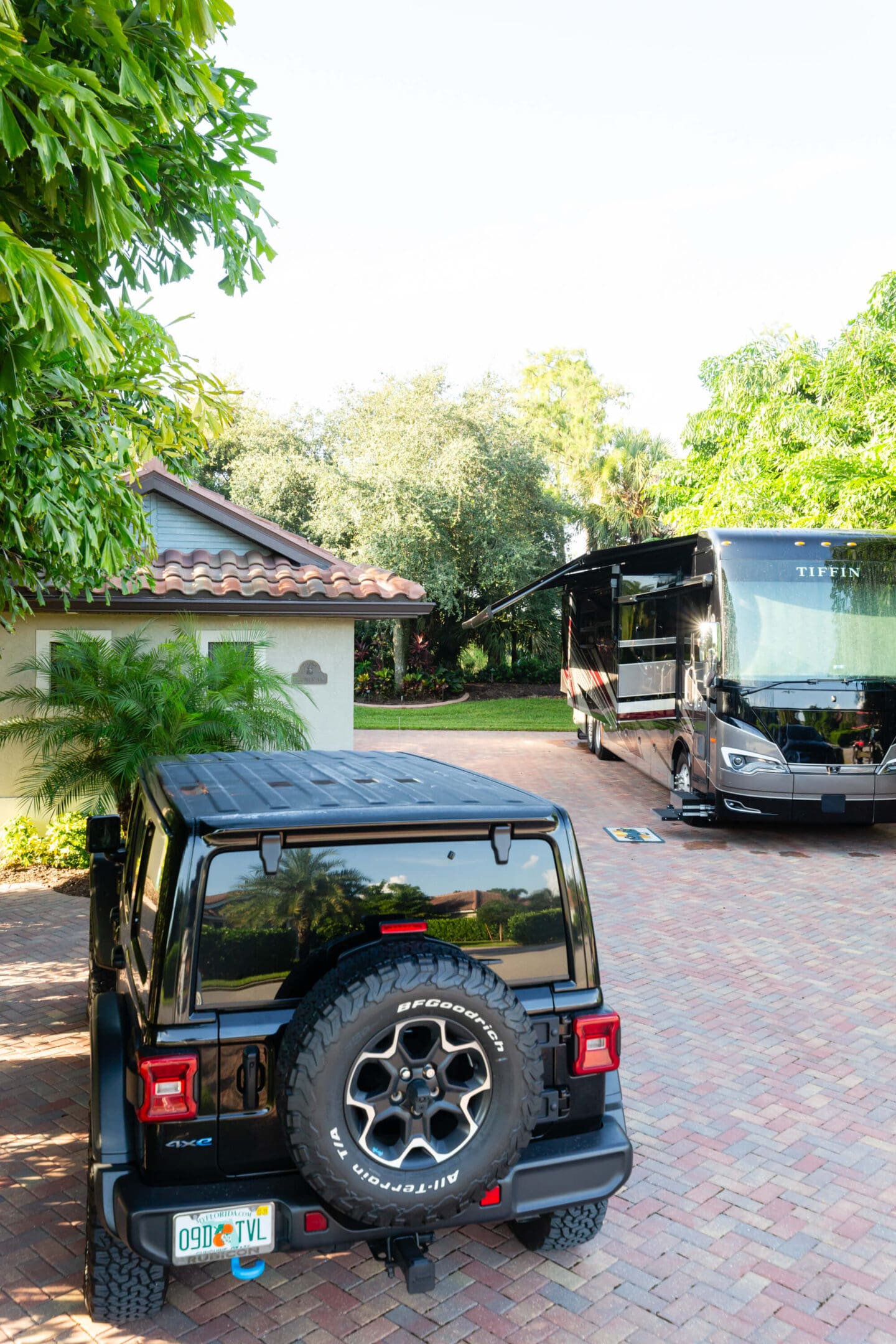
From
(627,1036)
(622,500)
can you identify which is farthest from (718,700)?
(622,500)

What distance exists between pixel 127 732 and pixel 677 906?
5.12 metres

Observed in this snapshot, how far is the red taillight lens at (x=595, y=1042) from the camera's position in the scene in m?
3.38

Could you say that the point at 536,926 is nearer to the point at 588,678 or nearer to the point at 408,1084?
the point at 408,1084

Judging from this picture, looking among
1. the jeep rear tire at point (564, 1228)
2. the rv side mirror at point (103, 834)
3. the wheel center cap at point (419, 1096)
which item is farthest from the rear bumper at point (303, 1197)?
the rv side mirror at point (103, 834)

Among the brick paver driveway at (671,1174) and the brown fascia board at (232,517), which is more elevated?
the brown fascia board at (232,517)

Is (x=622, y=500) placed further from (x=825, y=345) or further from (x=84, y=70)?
(x=84, y=70)

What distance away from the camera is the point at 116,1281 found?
3.33 metres

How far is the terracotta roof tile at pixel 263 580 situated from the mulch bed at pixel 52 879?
284cm

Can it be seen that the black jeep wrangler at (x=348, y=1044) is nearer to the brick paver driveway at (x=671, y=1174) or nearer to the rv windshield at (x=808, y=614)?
the brick paver driveway at (x=671, y=1174)

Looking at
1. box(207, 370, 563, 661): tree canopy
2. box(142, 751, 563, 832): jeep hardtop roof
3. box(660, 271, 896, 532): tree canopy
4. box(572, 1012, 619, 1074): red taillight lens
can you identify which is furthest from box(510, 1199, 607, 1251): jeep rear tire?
box(207, 370, 563, 661): tree canopy

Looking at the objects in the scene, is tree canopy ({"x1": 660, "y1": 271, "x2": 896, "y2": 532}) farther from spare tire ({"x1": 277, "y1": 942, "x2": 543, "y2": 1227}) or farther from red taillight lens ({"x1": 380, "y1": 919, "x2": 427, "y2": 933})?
spare tire ({"x1": 277, "y1": 942, "x2": 543, "y2": 1227})

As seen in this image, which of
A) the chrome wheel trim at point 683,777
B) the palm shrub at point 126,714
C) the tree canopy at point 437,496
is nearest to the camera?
the palm shrub at point 126,714

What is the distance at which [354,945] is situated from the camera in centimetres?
315

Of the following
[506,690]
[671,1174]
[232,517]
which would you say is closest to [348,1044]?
[671,1174]
